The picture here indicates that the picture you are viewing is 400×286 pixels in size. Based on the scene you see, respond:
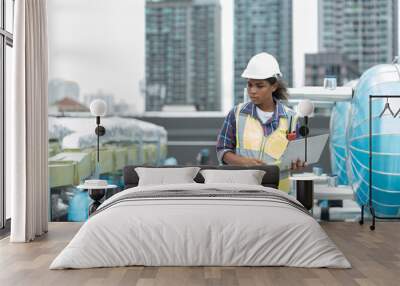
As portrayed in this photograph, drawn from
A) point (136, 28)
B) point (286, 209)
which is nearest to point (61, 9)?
point (136, 28)

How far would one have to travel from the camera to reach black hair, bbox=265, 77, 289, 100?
6.97 m

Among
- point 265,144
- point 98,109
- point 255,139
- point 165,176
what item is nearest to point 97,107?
point 98,109

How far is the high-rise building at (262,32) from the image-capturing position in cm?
740

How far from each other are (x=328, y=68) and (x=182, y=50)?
166cm

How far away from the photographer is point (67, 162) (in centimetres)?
750

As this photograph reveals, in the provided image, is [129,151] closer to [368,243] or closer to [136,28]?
[136,28]

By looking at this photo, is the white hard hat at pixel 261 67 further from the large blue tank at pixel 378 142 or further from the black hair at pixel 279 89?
the large blue tank at pixel 378 142

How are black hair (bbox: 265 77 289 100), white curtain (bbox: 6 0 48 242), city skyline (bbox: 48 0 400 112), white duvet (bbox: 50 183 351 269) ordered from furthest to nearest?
city skyline (bbox: 48 0 400 112)
black hair (bbox: 265 77 289 100)
white curtain (bbox: 6 0 48 242)
white duvet (bbox: 50 183 351 269)

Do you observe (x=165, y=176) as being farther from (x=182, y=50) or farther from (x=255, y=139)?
(x=182, y=50)

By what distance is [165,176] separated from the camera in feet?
20.8

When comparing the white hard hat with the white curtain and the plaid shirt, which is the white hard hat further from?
the white curtain

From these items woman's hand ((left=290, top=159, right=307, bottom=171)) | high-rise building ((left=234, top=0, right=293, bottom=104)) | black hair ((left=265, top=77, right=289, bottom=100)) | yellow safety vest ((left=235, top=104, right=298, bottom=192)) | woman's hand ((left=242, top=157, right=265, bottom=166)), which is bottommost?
woman's hand ((left=290, top=159, right=307, bottom=171))

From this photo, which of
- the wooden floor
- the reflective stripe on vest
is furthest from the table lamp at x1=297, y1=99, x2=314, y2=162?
the wooden floor

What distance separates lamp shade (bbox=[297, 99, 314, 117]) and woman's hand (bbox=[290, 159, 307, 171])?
0.50 meters
